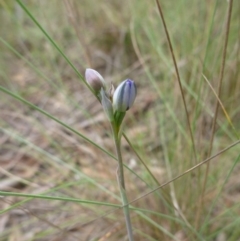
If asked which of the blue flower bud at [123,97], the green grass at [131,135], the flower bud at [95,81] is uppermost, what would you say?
the green grass at [131,135]

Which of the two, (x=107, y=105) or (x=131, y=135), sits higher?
(x=131, y=135)

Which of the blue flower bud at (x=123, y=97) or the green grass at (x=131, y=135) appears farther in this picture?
the green grass at (x=131, y=135)

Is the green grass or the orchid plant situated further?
the green grass

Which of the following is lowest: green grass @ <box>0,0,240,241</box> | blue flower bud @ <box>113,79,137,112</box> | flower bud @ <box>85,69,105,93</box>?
blue flower bud @ <box>113,79,137,112</box>

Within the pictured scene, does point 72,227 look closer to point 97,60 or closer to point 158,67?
point 158,67

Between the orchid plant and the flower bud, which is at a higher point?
the flower bud

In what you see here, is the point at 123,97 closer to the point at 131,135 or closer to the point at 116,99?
the point at 116,99

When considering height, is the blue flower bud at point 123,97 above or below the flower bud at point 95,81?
below

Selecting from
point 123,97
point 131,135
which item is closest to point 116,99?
point 123,97
